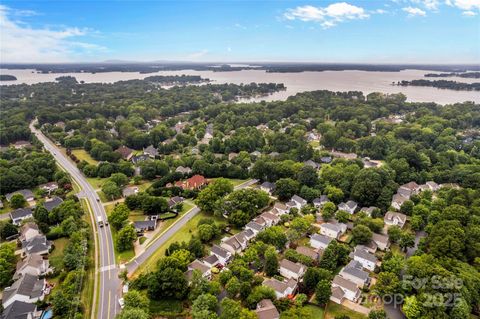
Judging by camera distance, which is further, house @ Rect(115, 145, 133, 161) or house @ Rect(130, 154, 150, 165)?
house @ Rect(115, 145, 133, 161)

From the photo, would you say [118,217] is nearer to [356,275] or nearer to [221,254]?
[221,254]

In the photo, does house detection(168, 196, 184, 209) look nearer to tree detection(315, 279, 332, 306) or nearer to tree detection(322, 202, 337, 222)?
tree detection(322, 202, 337, 222)

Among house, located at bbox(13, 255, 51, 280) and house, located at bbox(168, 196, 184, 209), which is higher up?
house, located at bbox(168, 196, 184, 209)

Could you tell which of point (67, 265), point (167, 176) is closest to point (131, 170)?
point (167, 176)

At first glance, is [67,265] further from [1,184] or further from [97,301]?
[1,184]

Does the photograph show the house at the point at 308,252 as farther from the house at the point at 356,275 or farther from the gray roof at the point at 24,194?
the gray roof at the point at 24,194

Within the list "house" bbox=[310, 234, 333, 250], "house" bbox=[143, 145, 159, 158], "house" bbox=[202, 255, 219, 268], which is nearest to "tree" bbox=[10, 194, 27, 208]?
"house" bbox=[143, 145, 159, 158]

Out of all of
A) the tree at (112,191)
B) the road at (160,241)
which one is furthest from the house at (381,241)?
the tree at (112,191)
